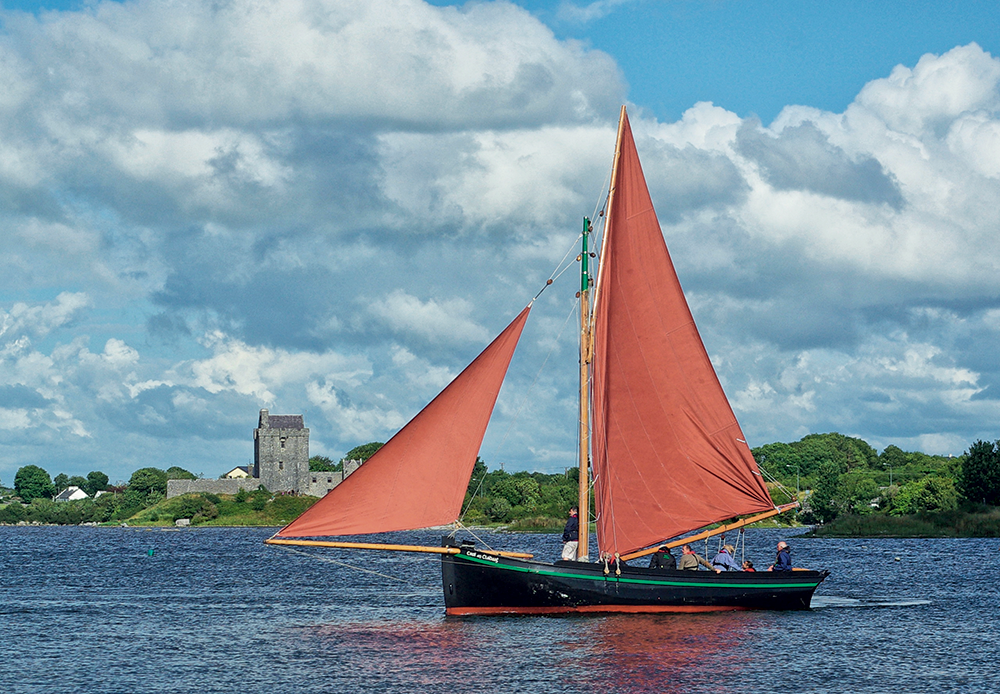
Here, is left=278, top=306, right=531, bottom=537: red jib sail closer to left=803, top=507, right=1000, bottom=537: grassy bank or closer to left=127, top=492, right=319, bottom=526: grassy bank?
left=803, top=507, right=1000, bottom=537: grassy bank

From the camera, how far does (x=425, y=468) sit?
126 ft

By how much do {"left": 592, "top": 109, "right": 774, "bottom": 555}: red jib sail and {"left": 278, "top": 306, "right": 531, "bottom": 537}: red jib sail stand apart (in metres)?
3.82

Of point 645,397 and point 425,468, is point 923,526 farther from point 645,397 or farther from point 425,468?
point 425,468

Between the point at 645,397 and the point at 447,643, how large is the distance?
10925 mm

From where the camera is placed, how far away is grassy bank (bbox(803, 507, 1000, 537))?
108750mm

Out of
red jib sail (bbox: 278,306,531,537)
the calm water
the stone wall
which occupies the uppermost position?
the stone wall

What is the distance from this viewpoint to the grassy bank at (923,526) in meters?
109

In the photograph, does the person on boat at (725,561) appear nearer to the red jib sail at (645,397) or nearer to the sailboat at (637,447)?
the sailboat at (637,447)

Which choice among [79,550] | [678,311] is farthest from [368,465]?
[79,550]

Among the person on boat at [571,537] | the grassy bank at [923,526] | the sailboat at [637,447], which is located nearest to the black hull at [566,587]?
the sailboat at [637,447]

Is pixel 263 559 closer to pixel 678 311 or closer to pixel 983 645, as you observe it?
pixel 678 311

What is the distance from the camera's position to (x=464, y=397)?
129 ft

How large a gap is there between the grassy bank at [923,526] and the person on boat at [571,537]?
76.3 m

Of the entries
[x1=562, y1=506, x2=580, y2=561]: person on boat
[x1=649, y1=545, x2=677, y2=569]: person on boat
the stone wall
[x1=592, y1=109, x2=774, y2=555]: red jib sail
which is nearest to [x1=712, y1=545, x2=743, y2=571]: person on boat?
[x1=649, y1=545, x2=677, y2=569]: person on boat
